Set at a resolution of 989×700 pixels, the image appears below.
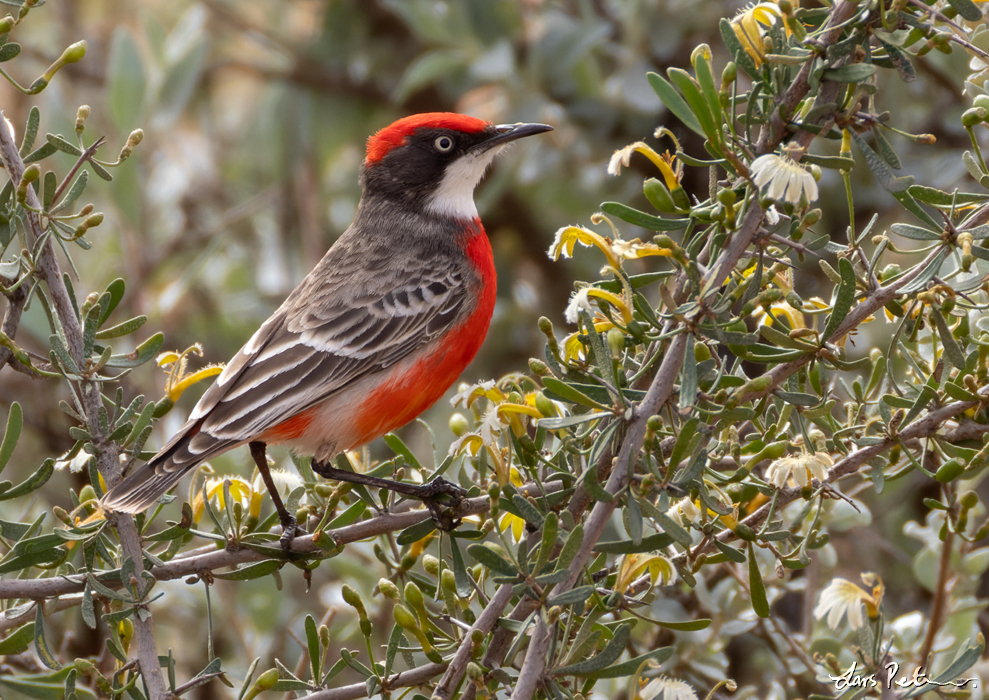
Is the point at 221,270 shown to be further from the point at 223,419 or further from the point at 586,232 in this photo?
the point at 586,232

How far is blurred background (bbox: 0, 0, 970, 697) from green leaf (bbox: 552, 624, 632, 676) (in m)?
1.90

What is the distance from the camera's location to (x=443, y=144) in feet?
16.7

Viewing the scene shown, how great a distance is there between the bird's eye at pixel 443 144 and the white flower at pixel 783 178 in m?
3.17

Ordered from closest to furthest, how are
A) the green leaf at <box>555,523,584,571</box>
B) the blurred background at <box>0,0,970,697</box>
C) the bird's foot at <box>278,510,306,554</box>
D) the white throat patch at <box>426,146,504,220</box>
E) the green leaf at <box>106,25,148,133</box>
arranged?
the green leaf at <box>555,523,584,571</box> → the bird's foot at <box>278,510,306,554</box> → the white throat patch at <box>426,146,504,220</box> → the blurred background at <box>0,0,970,697</box> → the green leaf at <box>106,25,148,133</box>

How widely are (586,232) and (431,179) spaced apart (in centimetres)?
291

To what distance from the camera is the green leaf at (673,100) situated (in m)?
2.13

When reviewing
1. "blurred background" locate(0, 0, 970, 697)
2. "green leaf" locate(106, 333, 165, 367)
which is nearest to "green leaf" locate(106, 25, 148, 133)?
"blurred background" locate(0, 0, 970, 697)

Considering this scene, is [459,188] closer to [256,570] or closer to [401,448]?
[401,448]

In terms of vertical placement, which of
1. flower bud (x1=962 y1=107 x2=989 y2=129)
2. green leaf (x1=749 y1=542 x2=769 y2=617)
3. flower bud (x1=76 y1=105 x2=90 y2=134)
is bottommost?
green leaf (x1=749 y1=542 x2=769 y2=617)

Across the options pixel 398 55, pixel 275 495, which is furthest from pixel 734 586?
pixel 398 55

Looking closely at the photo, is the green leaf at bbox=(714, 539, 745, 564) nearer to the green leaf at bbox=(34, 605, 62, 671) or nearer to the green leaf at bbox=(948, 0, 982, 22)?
the green leaf at bbox=(948, 0, 982, 22)

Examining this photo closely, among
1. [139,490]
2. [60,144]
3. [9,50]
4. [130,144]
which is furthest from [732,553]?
[9,50]

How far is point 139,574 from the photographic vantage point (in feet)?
8.72

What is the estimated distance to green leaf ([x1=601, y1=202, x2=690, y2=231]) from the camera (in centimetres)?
223
